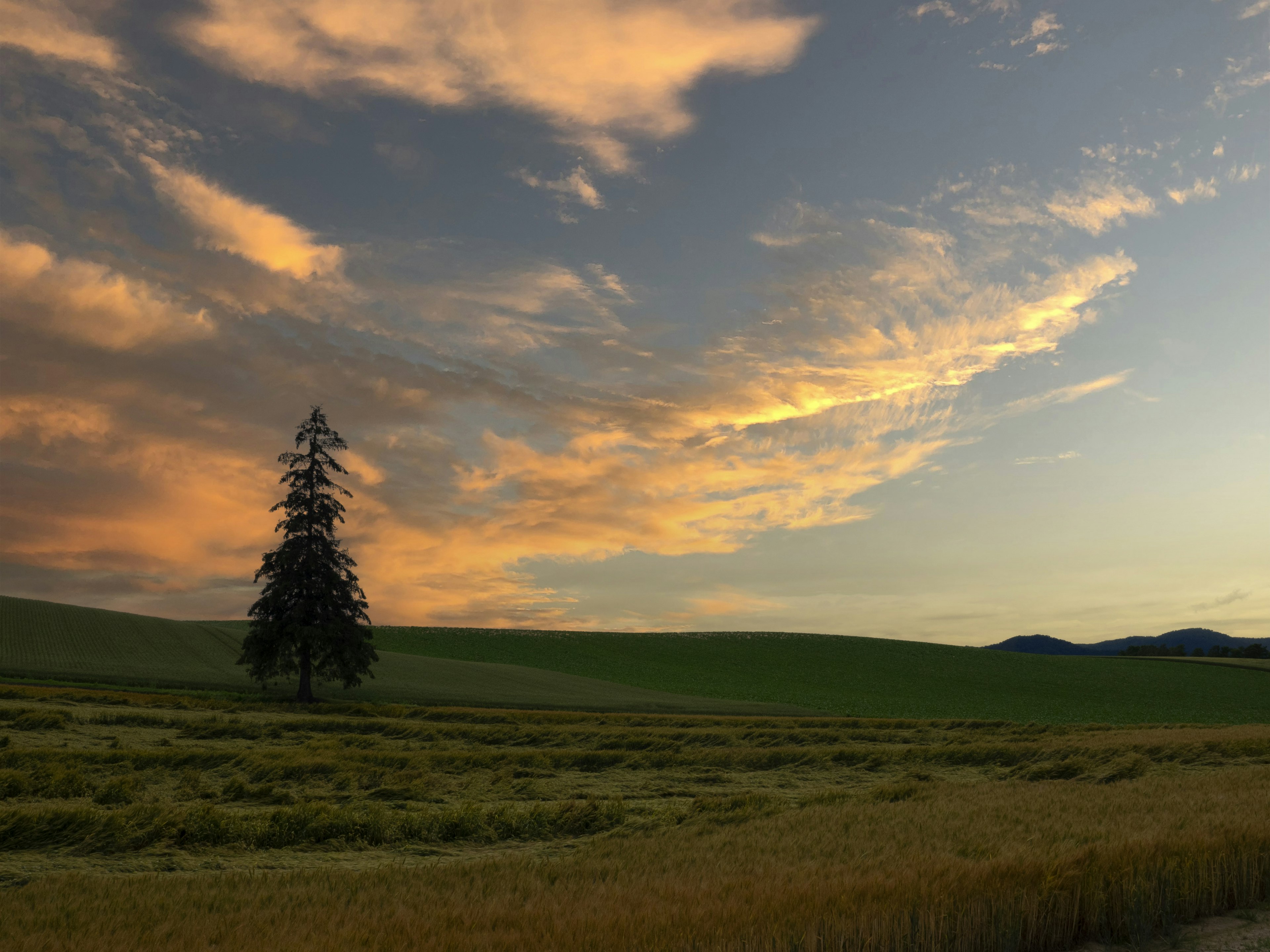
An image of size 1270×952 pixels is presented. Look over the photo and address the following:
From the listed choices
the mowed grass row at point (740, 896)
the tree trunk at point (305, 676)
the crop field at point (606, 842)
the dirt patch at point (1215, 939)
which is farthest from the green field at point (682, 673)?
the dirt patch at point (1215, 939)

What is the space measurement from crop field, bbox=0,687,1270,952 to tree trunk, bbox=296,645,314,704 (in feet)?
57.5

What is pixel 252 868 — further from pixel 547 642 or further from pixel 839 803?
pixel 547 642

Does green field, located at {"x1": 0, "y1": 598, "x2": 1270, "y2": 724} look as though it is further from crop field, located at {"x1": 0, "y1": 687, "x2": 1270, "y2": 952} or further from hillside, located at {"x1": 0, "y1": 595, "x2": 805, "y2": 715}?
crop field, located at {"x1": 0, "y1": 687, "x2": 1270, "y2": 952}

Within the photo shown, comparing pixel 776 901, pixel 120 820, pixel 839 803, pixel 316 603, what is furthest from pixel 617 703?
pixel 776 901

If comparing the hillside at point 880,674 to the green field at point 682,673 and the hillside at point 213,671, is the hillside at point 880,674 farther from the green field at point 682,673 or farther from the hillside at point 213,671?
the hillside at point 213,671

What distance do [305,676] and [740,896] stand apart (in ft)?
128

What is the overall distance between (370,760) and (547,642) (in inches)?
2378

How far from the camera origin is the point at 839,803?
15281 mm

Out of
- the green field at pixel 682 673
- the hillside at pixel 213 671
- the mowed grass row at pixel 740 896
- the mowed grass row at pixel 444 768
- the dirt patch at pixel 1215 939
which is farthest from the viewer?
the green field at pixel 682 673

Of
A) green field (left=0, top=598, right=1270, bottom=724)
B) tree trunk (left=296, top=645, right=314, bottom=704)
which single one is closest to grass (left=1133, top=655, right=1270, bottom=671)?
green field (left=0, top=598, right=1270, bottom=724)

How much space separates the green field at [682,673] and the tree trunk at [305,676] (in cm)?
281

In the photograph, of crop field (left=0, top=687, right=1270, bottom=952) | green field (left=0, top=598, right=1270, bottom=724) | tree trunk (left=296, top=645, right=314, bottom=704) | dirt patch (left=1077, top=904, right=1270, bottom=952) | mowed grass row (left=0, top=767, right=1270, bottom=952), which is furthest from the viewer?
green field (left=0, top=598, right=1270, bottom=724)

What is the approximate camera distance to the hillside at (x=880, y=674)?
53.9 meters

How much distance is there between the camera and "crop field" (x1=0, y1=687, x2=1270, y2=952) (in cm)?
735
